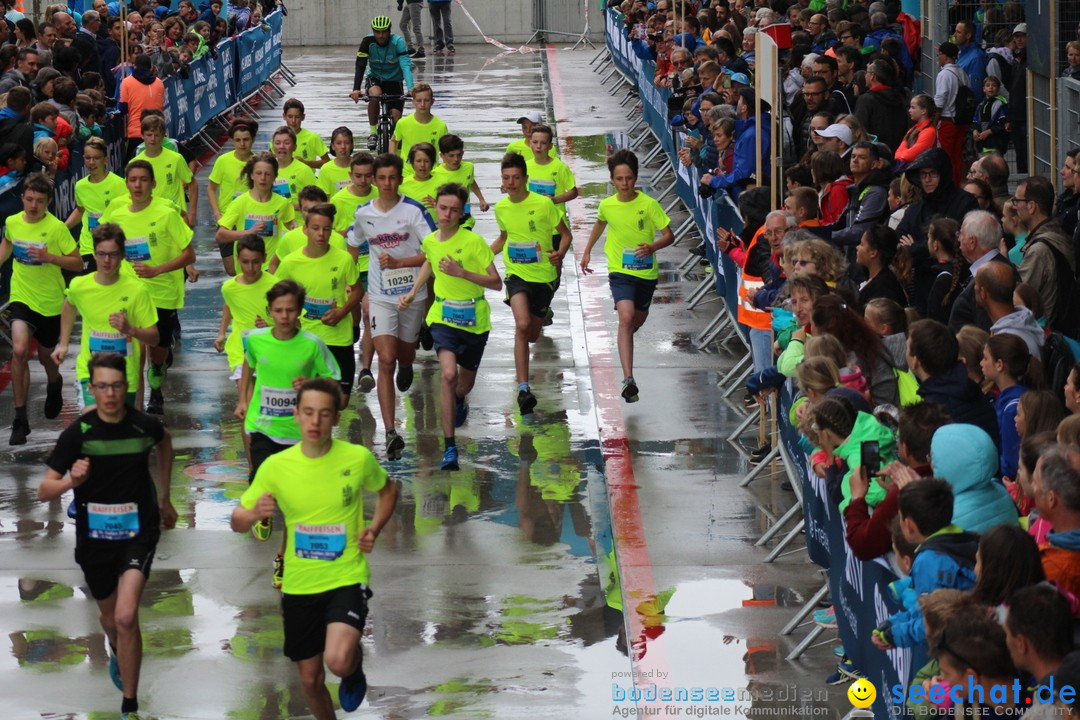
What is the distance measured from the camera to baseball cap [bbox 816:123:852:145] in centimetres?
1229

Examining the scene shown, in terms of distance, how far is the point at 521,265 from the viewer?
12406 mm

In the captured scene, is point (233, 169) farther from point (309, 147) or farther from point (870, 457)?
point (870, 457)

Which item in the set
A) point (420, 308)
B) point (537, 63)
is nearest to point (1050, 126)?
point (420, 308)

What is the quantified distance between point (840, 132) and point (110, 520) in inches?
264

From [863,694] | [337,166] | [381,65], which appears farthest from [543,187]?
[381,65]

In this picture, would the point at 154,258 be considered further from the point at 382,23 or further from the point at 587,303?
the point at 382,23

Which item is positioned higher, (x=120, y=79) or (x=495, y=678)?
(x=120, y=79)

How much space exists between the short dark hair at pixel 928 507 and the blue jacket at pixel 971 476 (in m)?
0.34

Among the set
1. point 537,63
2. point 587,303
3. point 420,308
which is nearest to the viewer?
point 420,308

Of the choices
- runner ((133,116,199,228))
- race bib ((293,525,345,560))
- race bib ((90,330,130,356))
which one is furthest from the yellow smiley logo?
runner ((133,116,199,228))

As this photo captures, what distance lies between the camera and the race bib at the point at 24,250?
38.9 feet

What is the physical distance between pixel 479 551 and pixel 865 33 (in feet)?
33.6

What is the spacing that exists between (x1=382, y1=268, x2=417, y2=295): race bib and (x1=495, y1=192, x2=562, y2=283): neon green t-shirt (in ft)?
3.57

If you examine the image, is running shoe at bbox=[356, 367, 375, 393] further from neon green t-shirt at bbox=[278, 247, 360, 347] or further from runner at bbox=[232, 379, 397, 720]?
runner at bbox=[232, 379, 397, 720]
